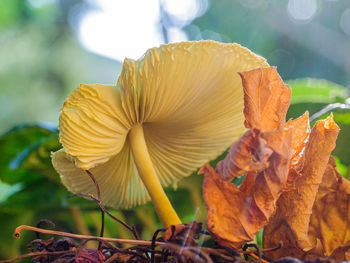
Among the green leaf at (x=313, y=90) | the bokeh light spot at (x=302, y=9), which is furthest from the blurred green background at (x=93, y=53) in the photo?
the green leaf at (x=313, y=90)

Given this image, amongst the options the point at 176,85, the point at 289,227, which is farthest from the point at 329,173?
the point at 176,85

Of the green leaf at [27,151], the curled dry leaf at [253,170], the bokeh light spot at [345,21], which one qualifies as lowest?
the green leaf at [27,151]

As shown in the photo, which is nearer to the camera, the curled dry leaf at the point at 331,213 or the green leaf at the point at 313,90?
the curled dry leaf at the point at 331,213

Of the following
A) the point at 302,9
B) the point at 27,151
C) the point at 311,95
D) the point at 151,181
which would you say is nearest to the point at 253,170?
the point at 151,181

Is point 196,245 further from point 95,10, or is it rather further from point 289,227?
point 95,10

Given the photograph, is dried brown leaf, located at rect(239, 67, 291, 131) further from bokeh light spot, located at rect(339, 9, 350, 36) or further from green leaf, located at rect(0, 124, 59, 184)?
bokeh light spot, located at rect(339, 9, 350, 36)

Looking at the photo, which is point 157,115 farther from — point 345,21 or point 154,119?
point 345,21

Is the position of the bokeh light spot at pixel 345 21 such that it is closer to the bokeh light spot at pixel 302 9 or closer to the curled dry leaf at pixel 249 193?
the bokeh light spot at pixel 302 9

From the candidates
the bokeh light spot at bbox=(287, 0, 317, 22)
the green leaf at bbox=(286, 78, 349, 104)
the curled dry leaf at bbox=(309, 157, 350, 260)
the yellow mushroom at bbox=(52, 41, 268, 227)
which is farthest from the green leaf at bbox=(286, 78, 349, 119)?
the bokeh light spot at bbox=(287, 0, 317, 22)
